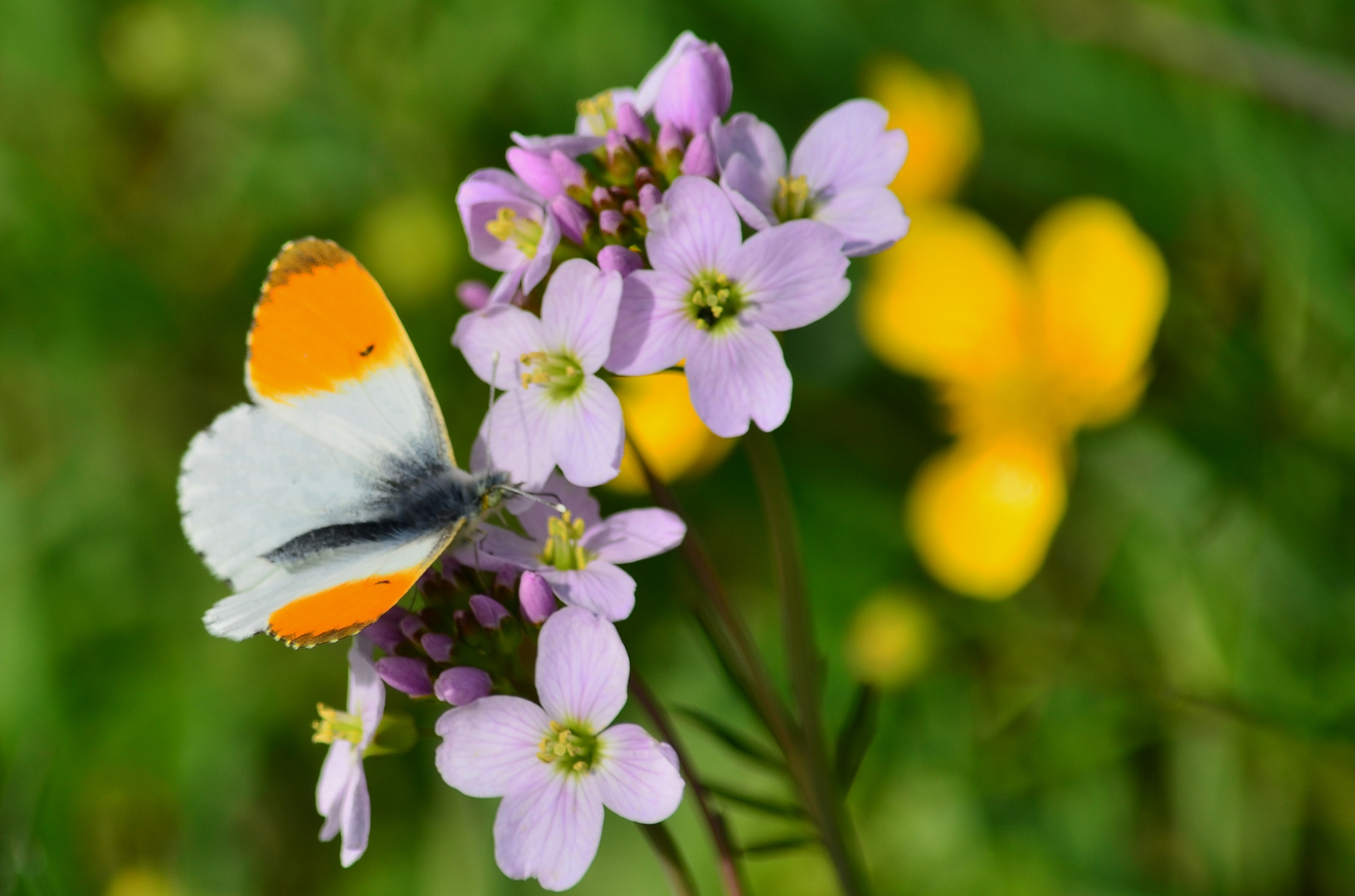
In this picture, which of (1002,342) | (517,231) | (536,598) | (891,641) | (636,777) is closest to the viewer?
(636,777)

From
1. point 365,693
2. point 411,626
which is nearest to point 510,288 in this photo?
point 411,626

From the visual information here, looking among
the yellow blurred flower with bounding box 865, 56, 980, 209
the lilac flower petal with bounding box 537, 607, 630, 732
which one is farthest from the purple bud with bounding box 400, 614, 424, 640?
the yellow blurred flower with bounding box 865, 56, 980, 209

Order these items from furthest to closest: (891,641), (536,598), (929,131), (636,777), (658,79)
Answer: (929,131) → (891,641) → (658,79) → (536,598) → (636,777)

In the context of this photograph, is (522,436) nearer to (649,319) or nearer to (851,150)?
(649,319)

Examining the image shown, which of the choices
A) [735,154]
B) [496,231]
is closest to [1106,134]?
[735,154]

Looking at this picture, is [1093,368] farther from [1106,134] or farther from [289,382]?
[289,382]
